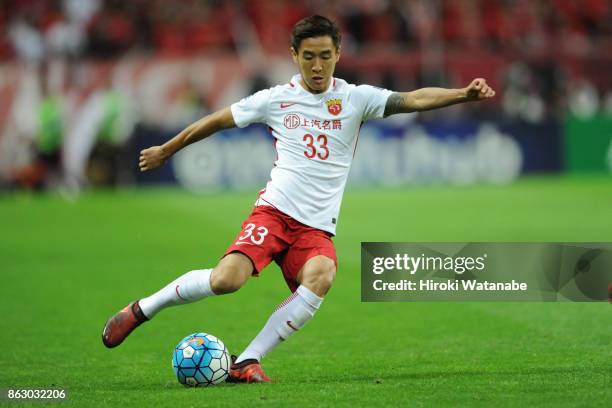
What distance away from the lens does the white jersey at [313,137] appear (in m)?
7.09

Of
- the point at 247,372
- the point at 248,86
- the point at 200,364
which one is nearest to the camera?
the point at 200,364

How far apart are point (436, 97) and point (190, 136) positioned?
1.50m

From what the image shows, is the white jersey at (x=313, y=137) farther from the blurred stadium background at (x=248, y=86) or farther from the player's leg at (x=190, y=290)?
the blurred stadium background at (x=248, y=86)

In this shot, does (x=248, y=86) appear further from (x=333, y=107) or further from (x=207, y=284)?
(x=207, y=284)

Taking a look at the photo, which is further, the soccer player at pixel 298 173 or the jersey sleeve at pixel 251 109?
the jersey sleeve at pixel 251 109

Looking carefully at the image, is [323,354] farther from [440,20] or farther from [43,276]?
[440,20]

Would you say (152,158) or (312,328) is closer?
(152,158)

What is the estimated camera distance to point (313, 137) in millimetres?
7125

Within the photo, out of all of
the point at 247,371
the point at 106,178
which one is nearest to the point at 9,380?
the point at 247,371

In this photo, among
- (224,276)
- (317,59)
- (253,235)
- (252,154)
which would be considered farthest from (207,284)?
(252,154)

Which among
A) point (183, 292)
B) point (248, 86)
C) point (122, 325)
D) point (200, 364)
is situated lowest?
point (200, 364)

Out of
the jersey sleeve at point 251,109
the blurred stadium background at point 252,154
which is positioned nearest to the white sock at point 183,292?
the jersey sleeve at point 251,109

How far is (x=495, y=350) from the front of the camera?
7.83 meters

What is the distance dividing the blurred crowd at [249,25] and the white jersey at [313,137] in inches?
768
